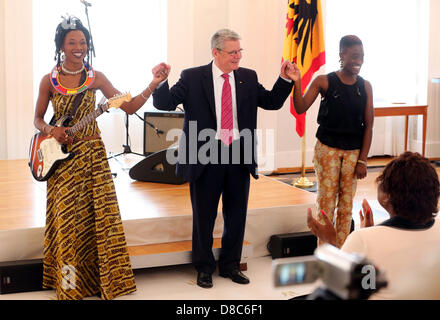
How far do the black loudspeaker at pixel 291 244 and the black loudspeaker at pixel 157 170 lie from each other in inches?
47.5

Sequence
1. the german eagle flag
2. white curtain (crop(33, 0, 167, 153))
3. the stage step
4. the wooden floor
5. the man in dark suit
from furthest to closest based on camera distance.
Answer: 1. white curtain (crop(33, 0, 167, 153))
2. the german eagle flag
3. the wooden floor
4. the stage step
5. the man in dark suit

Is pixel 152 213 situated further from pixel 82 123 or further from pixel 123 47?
pixel 123 47

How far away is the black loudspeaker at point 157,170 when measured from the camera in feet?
17.3

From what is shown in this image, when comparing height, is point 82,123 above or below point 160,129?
above

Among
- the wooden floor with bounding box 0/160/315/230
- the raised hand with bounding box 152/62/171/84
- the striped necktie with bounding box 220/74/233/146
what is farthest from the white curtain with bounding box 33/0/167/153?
the raised hand with bounding box 152/62/171/84

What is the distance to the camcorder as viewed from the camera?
2.85ft

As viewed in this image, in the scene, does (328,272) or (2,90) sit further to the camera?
(2,90)

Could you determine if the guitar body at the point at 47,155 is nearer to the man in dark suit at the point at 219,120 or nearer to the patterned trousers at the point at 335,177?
the man in dark suit at the point at 219,120

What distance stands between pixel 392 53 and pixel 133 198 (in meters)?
5.35

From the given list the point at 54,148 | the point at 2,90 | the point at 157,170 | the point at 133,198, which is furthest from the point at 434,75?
the point at 54,148

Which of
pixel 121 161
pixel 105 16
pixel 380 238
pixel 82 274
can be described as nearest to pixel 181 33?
pixel 105 16

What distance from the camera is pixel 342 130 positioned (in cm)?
362

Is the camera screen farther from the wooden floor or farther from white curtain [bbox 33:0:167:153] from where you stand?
white curtain [bbox 33:0:167:153]
